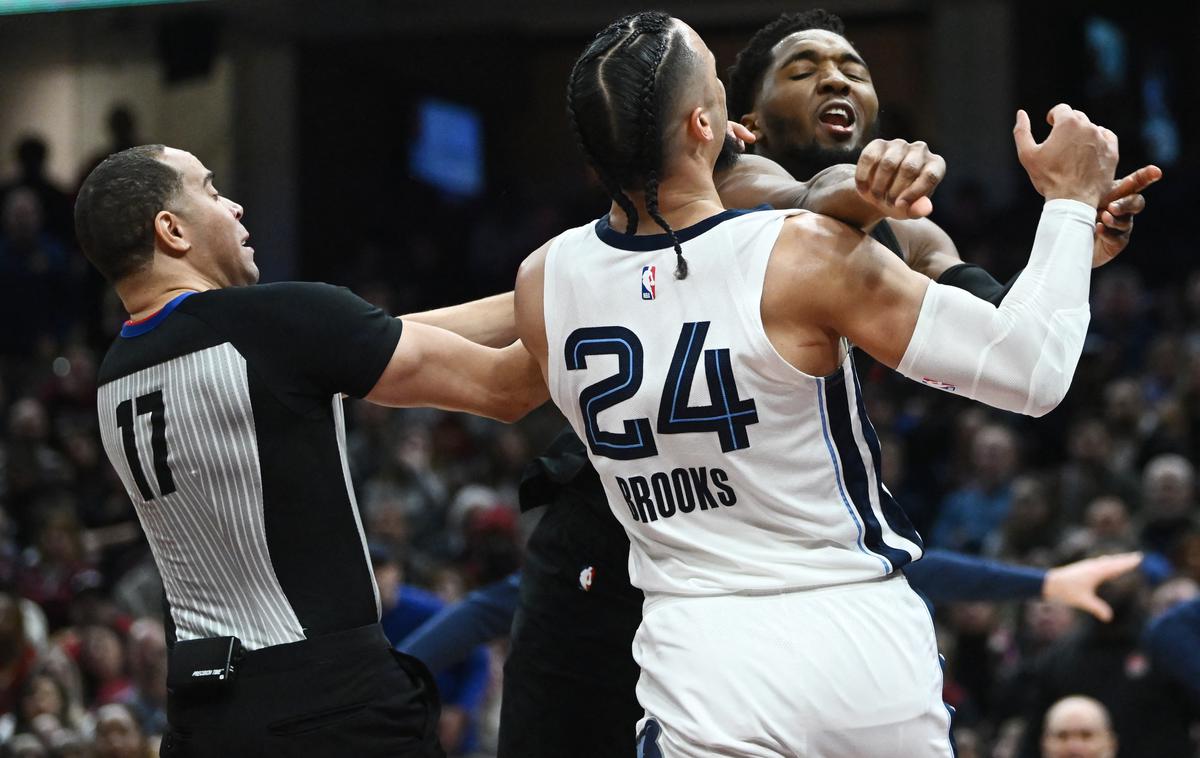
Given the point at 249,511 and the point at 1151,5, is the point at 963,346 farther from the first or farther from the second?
the point at 1151,5

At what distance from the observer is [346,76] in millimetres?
16125

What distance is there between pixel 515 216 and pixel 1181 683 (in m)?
9.90

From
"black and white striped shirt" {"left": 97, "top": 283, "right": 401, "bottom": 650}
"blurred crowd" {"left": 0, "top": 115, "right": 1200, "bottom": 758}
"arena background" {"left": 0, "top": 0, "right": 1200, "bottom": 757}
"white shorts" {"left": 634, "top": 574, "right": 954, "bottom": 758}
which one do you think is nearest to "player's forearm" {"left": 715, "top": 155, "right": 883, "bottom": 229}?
"white shorts" {"left": 634, "top": 574, "right": 954, "bottom": 758}

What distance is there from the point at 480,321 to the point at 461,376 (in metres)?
0.29

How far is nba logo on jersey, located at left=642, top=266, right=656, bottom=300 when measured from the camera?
271 centimetres

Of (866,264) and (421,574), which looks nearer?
(866,264)

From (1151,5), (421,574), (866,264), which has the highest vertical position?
(1151,5)

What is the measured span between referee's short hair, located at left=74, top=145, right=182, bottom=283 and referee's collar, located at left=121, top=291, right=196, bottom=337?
10 cm

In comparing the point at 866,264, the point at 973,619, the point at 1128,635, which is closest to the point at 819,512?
the point at 866,264

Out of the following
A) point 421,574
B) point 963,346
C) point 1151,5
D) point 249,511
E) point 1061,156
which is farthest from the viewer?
point 1151,5

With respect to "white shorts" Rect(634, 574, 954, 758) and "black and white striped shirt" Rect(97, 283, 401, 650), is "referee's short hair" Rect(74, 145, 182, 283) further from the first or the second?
"white shorts" Rect(634, 574, 954, 758)

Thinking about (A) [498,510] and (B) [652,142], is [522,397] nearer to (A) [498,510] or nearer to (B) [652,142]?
(B) [652,142]

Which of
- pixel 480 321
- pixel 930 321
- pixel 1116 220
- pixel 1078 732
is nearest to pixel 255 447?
pixel 480 321

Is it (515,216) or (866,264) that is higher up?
(866,264)
